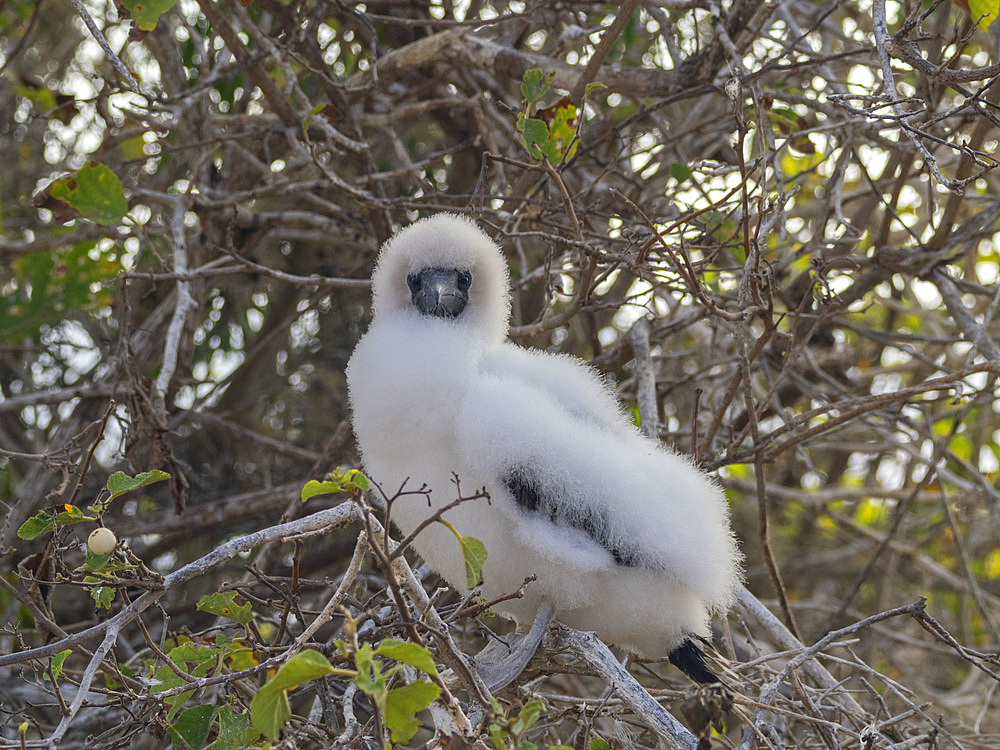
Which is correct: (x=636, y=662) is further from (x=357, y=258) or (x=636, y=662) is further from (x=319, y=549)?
(x=357, y=258)

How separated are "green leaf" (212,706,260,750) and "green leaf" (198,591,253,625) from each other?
196mm

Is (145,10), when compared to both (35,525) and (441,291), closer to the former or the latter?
(441,291)

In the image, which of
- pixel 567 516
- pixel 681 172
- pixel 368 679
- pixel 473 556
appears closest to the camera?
pixel 368 679

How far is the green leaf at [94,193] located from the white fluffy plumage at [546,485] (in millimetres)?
840

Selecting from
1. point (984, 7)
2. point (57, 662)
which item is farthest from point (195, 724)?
point (984, 7)

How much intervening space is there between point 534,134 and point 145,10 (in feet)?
3.46

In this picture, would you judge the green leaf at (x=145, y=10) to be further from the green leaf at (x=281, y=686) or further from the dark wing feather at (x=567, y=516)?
the green leaf at (x=281, y=686)

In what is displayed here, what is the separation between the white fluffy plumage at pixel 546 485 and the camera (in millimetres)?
1840

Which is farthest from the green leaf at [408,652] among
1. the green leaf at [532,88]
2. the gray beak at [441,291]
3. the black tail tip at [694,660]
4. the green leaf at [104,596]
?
the green leaf at [532,88]

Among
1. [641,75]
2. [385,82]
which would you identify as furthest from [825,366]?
[385,82]

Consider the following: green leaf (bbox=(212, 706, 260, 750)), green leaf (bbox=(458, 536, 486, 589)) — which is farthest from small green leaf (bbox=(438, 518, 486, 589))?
green leaf (bbox=(212, 706, 260, 750))

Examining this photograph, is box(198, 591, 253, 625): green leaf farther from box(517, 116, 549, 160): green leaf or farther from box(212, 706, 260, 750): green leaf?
box(517, 116, 549, 160): green leaf

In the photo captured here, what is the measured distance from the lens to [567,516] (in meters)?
1.88

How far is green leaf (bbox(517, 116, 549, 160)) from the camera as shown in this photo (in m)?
1.94
